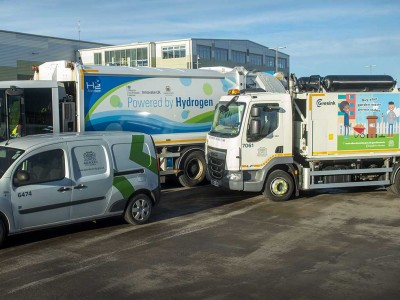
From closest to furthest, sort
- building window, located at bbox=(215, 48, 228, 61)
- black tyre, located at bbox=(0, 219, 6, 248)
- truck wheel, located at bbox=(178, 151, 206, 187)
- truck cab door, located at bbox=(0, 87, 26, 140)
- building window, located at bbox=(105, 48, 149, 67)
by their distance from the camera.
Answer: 1. black tyre, located at bbox=(0, 219, 6, 248)
2. truck cab door, located at bbox=(0, 87, 26, 140)
3. truck wheel, located at bbox=(178, 151, 206, 187)
4. building window, located at bbox=(105, 48, 149, 67)
5. building window, located at bbox=(215, 48, 228, 61)

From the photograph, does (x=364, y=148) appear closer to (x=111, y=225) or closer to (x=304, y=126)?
(x=304, y=126)

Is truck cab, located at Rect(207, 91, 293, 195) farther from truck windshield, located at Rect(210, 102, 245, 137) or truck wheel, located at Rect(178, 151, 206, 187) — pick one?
truck wheel, located at Rect(178, 151, 206, 187)

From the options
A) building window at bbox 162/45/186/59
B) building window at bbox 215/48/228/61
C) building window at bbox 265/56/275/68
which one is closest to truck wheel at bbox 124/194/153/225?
building window at bbox 162/45/186/59

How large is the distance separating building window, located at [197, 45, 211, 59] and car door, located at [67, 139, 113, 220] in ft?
203

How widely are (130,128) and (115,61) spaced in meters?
60.4

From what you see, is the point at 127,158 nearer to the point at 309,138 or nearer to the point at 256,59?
the point at 309,138

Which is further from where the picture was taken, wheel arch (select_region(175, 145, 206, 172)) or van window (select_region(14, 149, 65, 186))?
wheel arch (select_region(175, 145, 206, 172))

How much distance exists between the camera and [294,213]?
1033cm

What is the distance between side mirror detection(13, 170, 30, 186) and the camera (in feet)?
24.8

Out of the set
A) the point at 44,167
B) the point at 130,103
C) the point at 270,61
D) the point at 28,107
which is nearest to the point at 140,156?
the point at 44,167

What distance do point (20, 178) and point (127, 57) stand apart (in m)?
64.7

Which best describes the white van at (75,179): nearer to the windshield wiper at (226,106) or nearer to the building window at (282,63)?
the windshield wiper at (226,106)

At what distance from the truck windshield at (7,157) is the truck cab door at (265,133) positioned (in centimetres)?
529

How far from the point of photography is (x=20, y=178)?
24.8ft
